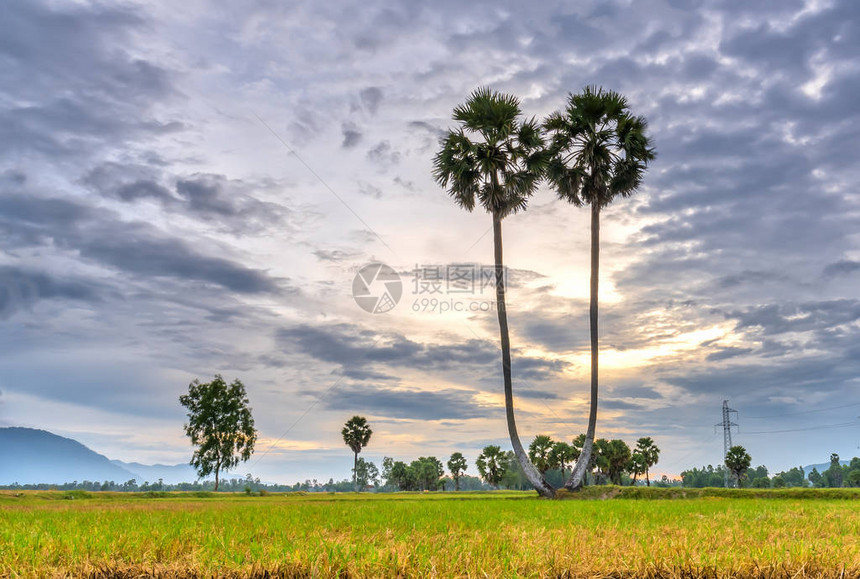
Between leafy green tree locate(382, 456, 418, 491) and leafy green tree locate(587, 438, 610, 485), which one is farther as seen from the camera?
leafy green tree locate(382, 456, 418, 491)

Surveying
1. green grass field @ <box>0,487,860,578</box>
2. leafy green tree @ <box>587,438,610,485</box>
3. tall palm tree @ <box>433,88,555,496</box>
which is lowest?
leafy green tree @ <box>587,438,610,485</box>

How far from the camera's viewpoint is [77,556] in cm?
409

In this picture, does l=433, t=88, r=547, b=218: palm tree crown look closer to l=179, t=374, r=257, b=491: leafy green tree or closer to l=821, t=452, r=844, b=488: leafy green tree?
l=179, t=374, r=257, b=491: leafy green tree

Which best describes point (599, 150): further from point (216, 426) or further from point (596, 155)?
point (216, 426)

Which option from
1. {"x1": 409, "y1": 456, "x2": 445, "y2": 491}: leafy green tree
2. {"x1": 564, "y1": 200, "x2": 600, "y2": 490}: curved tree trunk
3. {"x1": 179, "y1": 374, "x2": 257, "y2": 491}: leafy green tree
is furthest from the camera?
{"x1": 409, "y1": 456, "x2": 445, "y2": 491}: leafy green tree

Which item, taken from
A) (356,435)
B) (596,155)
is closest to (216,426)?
(356,435)

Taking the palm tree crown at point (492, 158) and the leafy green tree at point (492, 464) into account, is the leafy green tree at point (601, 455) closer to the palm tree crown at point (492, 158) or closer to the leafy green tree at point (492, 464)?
the leafy green tree at point (492, 464)

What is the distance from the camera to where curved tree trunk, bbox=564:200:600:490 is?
3114 centimetres

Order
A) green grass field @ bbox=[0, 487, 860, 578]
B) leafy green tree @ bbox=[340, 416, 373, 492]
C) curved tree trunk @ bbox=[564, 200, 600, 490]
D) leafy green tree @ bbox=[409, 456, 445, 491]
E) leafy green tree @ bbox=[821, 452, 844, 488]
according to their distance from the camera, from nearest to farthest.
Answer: green grass field @ bbox=[0, 487, 860, 578]
curved tree trunk @ bbox=[564, 200, 600, 490]
leafy green tree @ bbox=[340, 416, 373, 492]
leafy green tree @ bbox=[409, 456, 445, 491]
leafy green tree @ bbox=[821, 452, 844, 488]

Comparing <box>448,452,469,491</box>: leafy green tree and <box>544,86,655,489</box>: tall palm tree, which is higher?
<box>544,86,655,489</box>: tall palm tree

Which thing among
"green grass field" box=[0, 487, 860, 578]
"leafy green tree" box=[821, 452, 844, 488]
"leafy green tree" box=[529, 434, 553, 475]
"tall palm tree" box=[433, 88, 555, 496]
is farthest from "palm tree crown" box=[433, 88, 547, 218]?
"leafy green tree" box=[821, 452, 844, 488]

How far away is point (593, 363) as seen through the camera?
104 feet

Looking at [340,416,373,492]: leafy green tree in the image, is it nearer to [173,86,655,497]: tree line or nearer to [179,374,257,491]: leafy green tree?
[179,374,257,491]: leafy green tree

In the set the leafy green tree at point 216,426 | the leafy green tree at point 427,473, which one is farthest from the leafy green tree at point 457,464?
the leafy green tree at point 216,426
